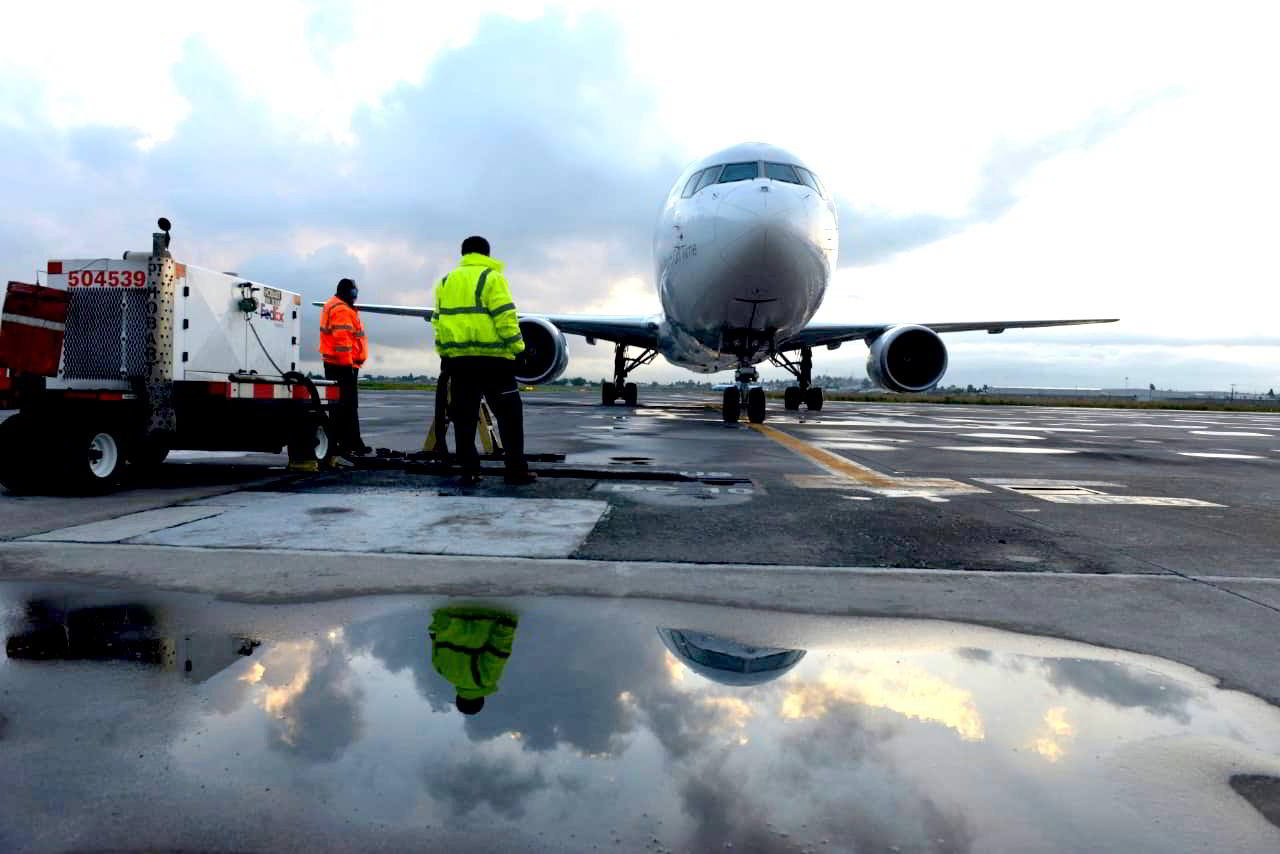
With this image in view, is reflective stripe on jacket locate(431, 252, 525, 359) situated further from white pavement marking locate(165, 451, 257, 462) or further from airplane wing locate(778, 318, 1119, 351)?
airplane wing locate(778, 318, 1119, 351)

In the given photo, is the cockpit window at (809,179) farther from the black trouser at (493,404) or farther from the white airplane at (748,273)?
the black trouser at (493,404)

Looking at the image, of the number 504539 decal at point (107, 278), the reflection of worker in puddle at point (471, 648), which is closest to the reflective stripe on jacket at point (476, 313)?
the number 504539 decal at point (107, 278)

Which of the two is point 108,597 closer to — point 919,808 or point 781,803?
point 781,803

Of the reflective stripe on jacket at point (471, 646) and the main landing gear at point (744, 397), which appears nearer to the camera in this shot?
the reflective stripe on jacket at point (471, 646)

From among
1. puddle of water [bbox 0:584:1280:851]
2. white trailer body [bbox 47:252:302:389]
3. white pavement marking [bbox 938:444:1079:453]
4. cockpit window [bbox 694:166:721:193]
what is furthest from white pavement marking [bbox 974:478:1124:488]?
cockpit window [bbox 694:166:721:193]

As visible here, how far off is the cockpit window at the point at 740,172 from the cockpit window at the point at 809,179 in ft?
2.65

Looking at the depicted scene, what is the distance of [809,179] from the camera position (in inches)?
507

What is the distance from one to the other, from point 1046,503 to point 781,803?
5088 mm

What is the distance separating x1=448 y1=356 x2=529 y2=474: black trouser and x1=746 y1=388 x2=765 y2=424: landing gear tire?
1004 cm

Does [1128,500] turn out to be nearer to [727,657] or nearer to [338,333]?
[727,657]

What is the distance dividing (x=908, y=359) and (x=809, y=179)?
21.2ft

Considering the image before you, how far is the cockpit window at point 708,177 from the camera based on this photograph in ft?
42.2

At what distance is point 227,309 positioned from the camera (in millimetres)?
6434

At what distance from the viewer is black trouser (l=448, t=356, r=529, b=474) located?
6.14 metres
